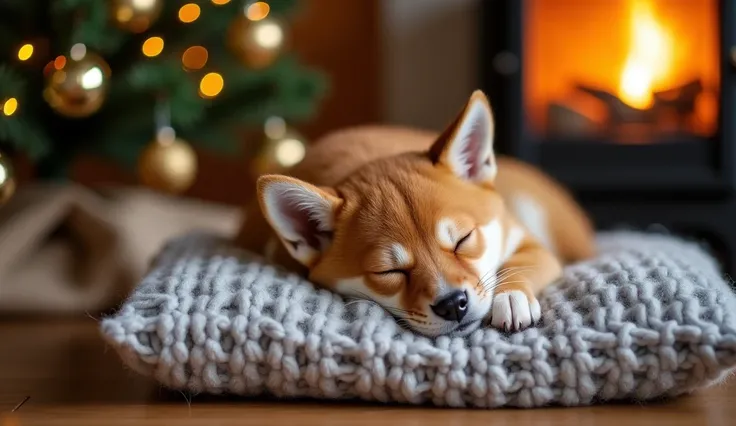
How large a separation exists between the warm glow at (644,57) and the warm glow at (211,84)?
1.05m

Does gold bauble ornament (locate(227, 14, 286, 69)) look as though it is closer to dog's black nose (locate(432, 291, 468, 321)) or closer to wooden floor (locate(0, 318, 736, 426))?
wooden floor (locate(0, 318, 736, 426))

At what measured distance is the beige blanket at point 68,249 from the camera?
1.88 meters

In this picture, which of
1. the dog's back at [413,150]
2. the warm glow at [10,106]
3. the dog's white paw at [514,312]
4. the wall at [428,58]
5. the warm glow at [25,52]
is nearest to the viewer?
the dog's white paw at [514,312]

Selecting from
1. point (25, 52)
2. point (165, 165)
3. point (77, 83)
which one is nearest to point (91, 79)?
point (77, 83)

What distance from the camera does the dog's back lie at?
158 centimetres

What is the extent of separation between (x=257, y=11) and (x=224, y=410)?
4.07 ft

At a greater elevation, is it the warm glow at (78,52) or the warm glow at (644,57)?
the warm glow at (78,52)

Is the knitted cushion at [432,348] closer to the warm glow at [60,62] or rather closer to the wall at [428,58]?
the warm glow at [60,62]

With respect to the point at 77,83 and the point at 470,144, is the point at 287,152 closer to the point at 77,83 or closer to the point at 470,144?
the point at 77,83

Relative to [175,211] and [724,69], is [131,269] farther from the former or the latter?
[724,69]

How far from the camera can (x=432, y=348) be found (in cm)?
112

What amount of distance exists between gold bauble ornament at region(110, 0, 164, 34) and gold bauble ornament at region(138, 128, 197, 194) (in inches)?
11.2

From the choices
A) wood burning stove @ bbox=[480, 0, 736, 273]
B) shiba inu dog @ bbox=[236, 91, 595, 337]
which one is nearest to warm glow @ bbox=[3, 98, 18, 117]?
shiba inu dog @ bbox=[236, 91, 595, 337]

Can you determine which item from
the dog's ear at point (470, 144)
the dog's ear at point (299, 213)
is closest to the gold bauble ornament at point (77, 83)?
the dog's ear at point (299, 213)
